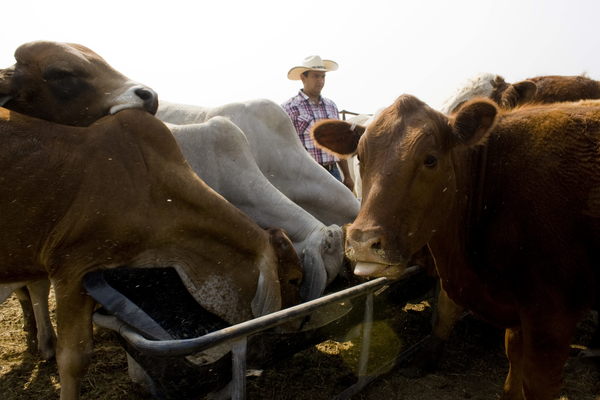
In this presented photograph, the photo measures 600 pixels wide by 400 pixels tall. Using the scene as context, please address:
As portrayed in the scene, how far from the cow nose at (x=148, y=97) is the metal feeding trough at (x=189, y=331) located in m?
1.08

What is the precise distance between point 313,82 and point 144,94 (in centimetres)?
380

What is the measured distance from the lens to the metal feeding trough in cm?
202

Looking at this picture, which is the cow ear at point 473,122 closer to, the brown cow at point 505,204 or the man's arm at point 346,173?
the brown cow at point 505,204

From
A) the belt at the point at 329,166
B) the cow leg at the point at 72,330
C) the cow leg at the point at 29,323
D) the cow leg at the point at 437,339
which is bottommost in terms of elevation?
the cow leg at the point at 29,323

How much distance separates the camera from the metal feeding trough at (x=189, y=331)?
6.61 ft

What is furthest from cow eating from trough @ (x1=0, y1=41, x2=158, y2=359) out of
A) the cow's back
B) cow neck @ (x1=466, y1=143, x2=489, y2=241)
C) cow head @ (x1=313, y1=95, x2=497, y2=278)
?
the cow's back

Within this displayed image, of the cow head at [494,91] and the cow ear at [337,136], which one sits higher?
the cow head at [494,91]

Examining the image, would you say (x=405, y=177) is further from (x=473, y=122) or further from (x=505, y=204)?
(x=505, y=204)

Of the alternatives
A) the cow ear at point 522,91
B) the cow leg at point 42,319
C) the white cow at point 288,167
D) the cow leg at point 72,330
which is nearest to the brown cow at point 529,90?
the cow ear at point 522,91

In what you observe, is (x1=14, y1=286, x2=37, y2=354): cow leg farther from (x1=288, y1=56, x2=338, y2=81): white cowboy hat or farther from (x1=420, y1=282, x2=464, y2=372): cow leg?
(x1=288, y1=56, x2=338, y2=81): white cowboy hat

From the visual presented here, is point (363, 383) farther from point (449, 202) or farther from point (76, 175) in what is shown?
point (76, 175)

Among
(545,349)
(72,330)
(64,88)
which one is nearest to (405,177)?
(545,349)

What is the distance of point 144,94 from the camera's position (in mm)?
3041

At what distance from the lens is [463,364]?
12.6ft
